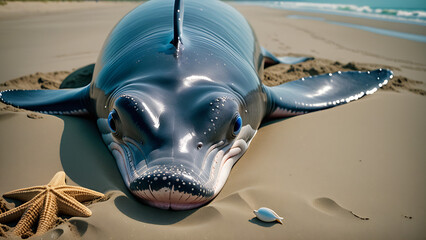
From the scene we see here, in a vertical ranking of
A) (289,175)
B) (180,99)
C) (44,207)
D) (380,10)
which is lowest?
(380,10)

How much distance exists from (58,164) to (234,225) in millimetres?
1992

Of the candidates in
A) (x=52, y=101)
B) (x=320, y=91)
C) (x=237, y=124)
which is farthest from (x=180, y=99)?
(x=320, y=91)

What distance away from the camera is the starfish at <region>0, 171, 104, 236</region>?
2.45 metres

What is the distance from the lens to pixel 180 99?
10.6 ft

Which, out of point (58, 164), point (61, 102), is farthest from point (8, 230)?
point (61, 102)

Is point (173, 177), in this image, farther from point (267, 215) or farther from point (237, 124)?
point (237, 124)

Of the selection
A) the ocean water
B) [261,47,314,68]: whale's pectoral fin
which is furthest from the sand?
the ocean water

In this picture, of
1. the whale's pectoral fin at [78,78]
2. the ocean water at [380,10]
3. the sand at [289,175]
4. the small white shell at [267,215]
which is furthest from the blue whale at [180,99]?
the ocean water at [380,10]

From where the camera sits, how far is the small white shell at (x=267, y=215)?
270cm

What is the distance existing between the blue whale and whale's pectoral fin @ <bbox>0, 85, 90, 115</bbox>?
14 mm

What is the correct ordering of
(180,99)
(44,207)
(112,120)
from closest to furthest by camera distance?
(44,207) < (180,99) < (112,120)

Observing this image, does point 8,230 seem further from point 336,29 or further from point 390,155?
point 336,29

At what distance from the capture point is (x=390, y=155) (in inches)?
150

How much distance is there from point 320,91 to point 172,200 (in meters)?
3.58
